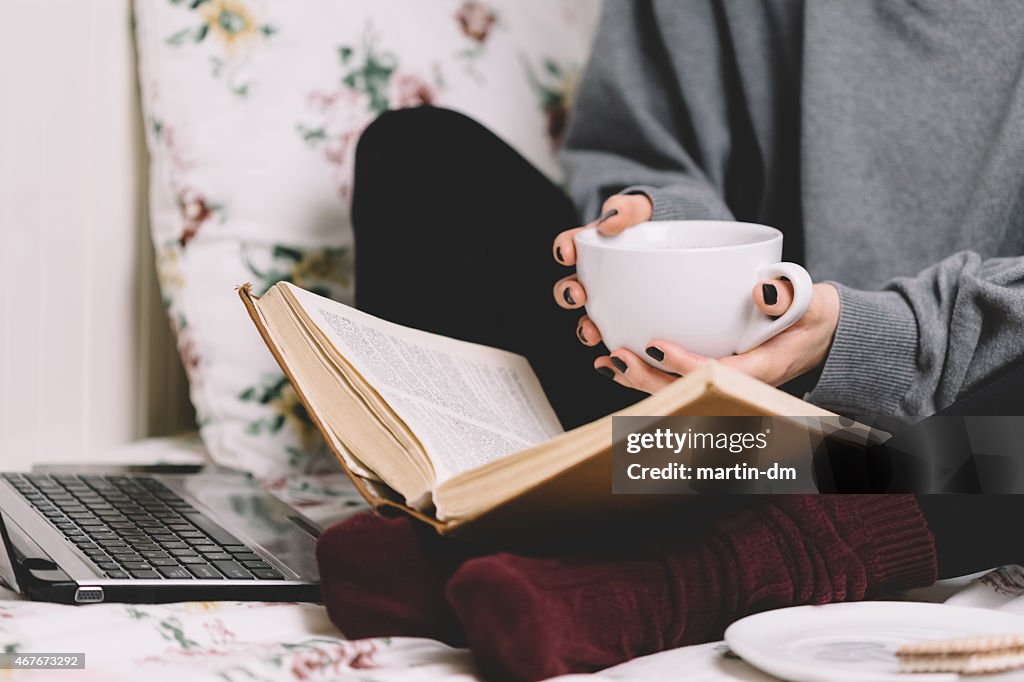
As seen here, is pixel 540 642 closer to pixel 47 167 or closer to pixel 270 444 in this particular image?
pixel 270 444

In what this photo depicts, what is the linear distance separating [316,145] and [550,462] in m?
0.61

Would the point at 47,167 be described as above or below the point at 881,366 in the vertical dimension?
above

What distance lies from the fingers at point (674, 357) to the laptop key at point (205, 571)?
27 centimetres

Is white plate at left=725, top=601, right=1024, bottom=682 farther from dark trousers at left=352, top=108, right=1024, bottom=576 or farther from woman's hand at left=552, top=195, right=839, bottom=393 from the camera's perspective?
dark trousers at left=352, top=108, right=1024, bottom=576

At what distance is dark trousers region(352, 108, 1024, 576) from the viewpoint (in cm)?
81

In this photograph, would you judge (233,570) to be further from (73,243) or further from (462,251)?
(73,243)

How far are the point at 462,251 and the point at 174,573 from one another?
0.34 meters

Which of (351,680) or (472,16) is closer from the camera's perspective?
(351,680)

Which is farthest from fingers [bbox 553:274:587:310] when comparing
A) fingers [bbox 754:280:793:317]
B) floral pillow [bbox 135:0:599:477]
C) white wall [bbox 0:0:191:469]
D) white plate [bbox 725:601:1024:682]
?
white wall [bbox 0:0:191:469]

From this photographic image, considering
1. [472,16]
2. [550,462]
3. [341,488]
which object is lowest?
[341,488]

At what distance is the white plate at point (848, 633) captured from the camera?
46cm

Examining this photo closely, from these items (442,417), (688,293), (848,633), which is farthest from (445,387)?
(848,633)

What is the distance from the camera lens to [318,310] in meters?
0.59

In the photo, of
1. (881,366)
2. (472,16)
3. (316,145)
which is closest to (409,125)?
(316,145)
